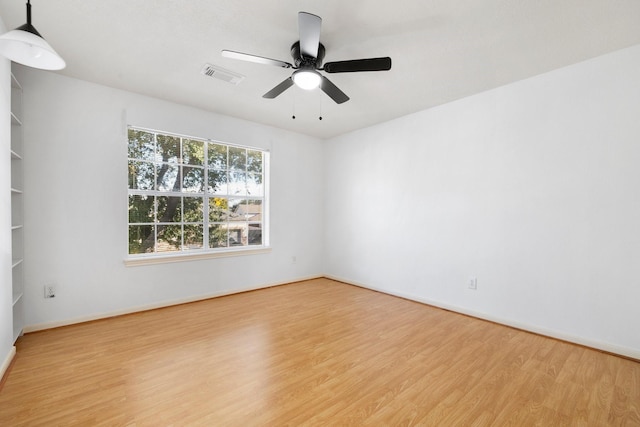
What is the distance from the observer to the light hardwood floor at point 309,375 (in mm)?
1702

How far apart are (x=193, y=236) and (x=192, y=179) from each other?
815 mm

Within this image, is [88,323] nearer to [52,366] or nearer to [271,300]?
[52,366]

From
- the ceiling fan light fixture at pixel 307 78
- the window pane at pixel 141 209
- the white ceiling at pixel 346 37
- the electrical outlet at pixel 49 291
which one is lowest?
the electrical outlet at pixel 49 291

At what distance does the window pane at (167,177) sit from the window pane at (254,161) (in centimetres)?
111

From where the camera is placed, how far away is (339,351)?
2.49m

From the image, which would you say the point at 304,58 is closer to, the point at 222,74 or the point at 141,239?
the point at 222,74

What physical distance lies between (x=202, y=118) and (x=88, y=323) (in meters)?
2.87

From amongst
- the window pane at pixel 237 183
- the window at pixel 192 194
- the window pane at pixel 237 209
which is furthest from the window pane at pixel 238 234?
the window pane at pixel 237 183

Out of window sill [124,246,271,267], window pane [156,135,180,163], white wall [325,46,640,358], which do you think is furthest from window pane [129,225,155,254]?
white wall [325,46,640,358]

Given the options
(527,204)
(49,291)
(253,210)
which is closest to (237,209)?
(253,210)

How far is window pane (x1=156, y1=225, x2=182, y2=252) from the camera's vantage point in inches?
145

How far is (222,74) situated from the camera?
9.57 feet

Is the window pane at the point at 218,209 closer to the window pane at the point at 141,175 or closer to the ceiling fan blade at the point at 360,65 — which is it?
the window pane at the point at 141,175

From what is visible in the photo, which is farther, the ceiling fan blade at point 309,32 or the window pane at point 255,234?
the window pane at point 255,234
